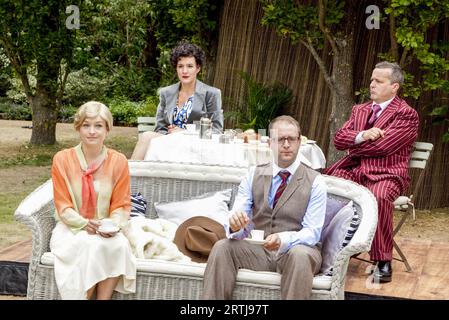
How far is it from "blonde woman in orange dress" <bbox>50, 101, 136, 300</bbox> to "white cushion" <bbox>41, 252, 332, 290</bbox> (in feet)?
0.20

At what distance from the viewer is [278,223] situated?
4.43 meters

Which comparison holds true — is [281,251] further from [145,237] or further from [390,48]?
[390,48]

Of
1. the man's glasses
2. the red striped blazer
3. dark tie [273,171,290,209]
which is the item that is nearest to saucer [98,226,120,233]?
dark tie [273,171,290,209]

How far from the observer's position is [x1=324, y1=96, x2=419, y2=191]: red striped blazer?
235 inches

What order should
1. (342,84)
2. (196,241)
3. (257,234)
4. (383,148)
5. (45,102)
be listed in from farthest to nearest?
(45,102) < (342,84) < (383,148) < (196,241) < (257,234)

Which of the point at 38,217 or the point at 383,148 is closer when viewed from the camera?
the point at 38,217

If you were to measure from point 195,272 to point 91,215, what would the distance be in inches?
25.3

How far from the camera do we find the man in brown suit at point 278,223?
166 inches

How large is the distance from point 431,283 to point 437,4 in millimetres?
3759

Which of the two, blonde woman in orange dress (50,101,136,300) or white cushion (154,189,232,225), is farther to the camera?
white cushion (154,189,232,225)

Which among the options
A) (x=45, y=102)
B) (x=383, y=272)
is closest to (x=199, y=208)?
(x=383, y=272)

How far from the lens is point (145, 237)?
4598 mm

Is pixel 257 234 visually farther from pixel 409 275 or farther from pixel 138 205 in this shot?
pixel 409 275

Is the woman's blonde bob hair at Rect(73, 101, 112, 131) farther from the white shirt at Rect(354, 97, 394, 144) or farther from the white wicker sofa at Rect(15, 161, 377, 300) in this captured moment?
the white shirt at Rect(354, 97, 394, 144)
